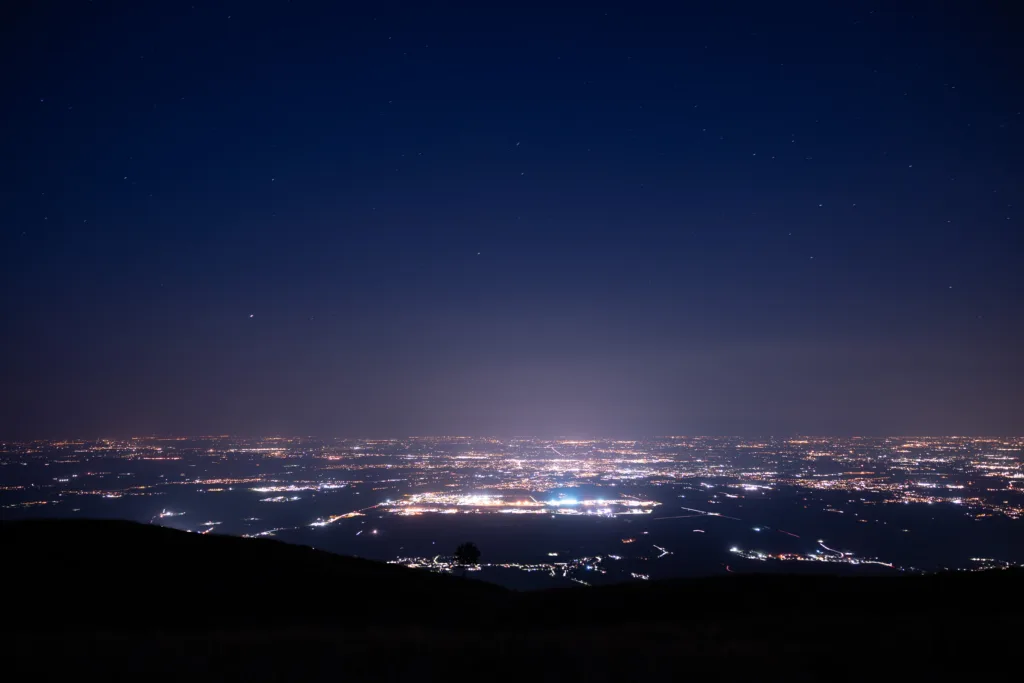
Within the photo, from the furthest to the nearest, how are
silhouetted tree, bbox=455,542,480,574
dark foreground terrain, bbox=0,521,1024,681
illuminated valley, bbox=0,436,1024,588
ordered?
illuminated valley, bbox=0,436,1024,588
silhouetted tree, bbox=455,542,480,574
dark foreground terrain, bbox=0,521,1024,681

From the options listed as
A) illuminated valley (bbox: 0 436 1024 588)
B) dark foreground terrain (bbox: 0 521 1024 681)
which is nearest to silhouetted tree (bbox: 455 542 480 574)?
dark foreground terrain (bbox: 0 521 1024 681)

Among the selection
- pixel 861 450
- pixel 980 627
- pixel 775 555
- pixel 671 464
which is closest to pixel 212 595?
pixel 980 627

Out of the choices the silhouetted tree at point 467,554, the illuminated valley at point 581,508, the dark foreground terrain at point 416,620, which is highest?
the dark foreground terrain at point 416,620

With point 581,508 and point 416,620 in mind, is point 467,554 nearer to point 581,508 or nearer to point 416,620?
point 416,620

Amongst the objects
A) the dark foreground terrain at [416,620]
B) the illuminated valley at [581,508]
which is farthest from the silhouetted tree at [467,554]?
the illuminated valley at [581,508]

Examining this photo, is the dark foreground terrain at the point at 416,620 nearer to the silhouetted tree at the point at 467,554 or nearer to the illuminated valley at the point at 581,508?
the silhouetted tree at the point at 467,554

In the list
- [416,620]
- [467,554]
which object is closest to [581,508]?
[467,554]

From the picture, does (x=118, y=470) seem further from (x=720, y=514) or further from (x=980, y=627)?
(x=980, y=627)

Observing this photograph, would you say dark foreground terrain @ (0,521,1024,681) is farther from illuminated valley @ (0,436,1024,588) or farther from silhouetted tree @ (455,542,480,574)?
illuminated valley @ (0,436,1024,588)
